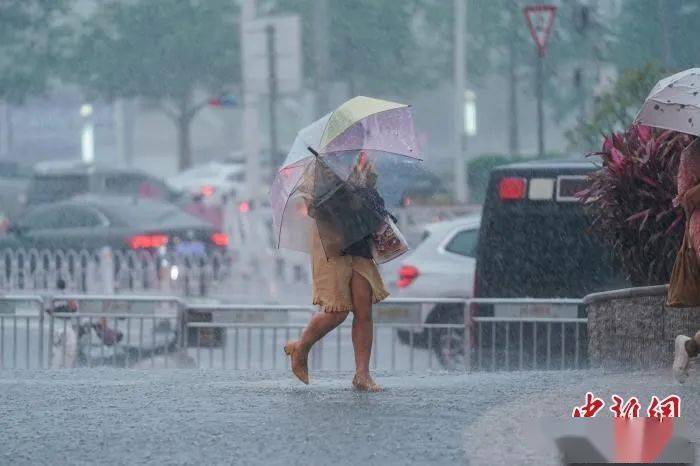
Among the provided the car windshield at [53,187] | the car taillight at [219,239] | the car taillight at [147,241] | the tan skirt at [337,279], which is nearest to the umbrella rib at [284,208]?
the tan skirt at [337,279]

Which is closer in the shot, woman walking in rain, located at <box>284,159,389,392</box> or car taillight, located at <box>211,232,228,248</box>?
woman walking in rain, located at <box>284,159,389,392</box>

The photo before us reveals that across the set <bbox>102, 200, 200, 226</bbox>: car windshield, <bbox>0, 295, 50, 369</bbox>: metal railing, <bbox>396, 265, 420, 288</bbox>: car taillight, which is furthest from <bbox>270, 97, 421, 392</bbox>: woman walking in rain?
<bbox>102, 200, 200, 226</bbox>: car windshield

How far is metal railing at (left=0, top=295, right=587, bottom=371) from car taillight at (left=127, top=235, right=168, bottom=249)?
10.6 metres

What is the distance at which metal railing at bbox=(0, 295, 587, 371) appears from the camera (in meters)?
12.5

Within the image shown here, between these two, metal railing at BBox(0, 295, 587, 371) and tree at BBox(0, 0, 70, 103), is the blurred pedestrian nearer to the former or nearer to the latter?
metal railing at BBox(0, 295, 587, 371)

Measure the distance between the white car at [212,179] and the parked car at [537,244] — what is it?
97.9 feet

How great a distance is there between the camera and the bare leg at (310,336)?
8758 millimetres

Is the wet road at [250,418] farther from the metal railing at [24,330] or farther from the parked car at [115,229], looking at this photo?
the parked car at [115,229]

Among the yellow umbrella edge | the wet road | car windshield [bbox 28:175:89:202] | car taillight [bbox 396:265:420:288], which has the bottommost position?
the wet road

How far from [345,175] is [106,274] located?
41.4ft

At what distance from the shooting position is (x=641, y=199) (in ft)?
32.6

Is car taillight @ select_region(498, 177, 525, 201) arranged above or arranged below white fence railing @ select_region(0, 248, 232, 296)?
above

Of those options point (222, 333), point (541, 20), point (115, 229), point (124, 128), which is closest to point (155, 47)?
point (124, 128)

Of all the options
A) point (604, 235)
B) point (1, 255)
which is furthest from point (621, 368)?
point (1, 255)
